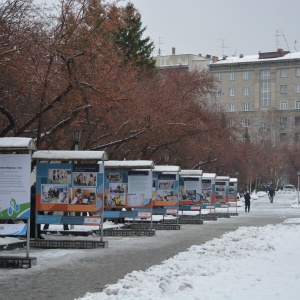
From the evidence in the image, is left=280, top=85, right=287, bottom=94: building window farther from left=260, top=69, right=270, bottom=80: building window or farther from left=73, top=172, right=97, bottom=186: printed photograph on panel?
left=73, top=172, right=97, bottom=186: printed photograph on panel

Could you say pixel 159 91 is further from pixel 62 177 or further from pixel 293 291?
pixel 293 291

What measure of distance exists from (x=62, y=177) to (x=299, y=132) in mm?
128383

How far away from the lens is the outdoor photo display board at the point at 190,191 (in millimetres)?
41938

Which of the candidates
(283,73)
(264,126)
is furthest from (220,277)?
(283,73)

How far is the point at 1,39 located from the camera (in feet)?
77.0

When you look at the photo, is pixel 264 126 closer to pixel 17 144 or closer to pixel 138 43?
pixel 138 43

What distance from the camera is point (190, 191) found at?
42.1 meters

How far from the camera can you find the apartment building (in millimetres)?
152375

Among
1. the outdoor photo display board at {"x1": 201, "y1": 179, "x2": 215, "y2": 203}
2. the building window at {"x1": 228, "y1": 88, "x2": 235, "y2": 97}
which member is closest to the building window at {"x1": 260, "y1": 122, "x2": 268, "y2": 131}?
the building window at {"x1": 228, "y1": 88, "x2": 235, "y2": 97}

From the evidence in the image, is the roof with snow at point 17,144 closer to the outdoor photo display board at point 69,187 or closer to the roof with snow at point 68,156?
the roof with snow at point 68,156

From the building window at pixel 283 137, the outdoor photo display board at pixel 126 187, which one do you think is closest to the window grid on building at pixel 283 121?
the building window at pixel 283 137

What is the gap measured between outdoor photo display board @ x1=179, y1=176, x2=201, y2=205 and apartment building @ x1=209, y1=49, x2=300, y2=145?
109 meters

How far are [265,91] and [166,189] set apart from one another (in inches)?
4783

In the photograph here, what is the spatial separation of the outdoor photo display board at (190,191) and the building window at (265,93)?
115 m
